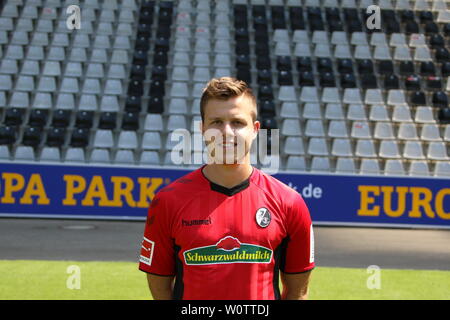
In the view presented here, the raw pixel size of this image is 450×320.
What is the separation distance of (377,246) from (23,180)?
7.35 metres

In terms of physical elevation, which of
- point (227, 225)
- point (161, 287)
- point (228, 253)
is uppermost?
point (227, 225)

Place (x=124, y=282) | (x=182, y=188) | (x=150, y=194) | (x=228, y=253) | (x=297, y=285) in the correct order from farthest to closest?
(x=150, y=194) → (x=124, y=282) → (x=297, y=285) → (x=182, y=188) → (x=228, y=253)

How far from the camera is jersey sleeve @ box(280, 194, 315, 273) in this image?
9.11ft

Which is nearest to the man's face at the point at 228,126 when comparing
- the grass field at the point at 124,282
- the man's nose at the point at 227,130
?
the man's nose at the point at 227,130

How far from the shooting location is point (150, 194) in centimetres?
1427

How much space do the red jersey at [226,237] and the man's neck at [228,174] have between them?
0.07ft

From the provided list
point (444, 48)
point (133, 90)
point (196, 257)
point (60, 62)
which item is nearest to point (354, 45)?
point (444, 48)

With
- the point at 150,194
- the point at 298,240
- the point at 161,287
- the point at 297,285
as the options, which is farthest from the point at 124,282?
the point at 298,240

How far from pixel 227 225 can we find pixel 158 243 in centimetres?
32

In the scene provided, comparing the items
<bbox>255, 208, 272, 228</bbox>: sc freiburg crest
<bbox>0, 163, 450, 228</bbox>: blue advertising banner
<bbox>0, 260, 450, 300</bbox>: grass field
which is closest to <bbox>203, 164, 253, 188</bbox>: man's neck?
<bbox>255, 208, 272, 228</bbox>: sc freiburg crest

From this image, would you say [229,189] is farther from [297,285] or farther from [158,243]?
[297,285]

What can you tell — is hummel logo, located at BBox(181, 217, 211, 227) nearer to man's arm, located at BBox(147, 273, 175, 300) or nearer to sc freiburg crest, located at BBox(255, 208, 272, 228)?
sc freiburg crest, located at BBox(255, 208, 272, 228)

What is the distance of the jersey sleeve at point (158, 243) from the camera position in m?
2.76

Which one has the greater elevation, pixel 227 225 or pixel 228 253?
pixel 227 225
